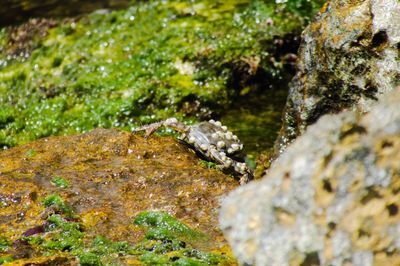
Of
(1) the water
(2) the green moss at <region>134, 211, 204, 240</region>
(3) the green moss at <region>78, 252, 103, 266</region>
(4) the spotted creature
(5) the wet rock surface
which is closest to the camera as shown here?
(3) the green moss at <region>78, 252, 103, 266</region>

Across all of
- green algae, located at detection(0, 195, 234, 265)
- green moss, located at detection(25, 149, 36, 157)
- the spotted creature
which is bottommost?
the spotted creature

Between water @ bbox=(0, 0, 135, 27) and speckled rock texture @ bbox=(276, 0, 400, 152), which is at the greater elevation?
speckled rock texture @ bbox=(276, 0, 400, 152)

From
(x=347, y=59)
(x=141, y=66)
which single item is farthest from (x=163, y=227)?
(x=141, y=66)

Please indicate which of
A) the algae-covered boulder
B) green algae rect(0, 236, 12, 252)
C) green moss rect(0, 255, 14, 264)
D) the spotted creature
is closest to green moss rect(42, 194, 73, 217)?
the algae-covered boulder

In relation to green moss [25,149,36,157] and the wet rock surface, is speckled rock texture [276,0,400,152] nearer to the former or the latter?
the wet rock surface

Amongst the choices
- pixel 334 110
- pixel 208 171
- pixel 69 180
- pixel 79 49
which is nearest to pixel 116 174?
pixel 69 180

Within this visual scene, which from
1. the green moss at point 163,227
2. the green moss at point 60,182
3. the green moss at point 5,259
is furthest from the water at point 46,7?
the green moss at point 5,259

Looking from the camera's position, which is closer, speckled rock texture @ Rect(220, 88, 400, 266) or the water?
speckled rock texture @ Rect(220, 88, 400, 266)

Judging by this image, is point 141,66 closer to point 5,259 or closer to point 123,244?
point 123,244

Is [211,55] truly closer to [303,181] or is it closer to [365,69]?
[365,69]
